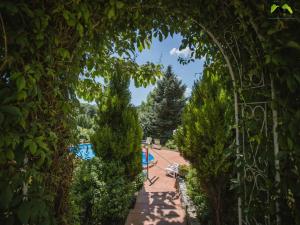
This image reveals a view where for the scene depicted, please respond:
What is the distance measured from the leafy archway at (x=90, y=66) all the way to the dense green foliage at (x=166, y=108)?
57.1 feet

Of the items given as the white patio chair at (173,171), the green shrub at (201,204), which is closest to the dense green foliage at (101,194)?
the green shrub at (201,204)

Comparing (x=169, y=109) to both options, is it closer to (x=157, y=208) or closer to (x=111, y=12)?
(x=157, y=208)

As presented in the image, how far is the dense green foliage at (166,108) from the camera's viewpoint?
19.7 metres

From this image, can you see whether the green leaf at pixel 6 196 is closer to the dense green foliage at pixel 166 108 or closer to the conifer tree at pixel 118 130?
the conifer tree at pixel 118 130

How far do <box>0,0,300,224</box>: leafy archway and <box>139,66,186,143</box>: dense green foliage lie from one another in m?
17.4

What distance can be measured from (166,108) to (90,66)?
17539 mm

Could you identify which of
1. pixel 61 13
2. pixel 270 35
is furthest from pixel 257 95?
pixel 61 13

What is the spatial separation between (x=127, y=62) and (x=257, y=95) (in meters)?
1.74

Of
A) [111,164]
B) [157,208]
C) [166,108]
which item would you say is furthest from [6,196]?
[166,108]

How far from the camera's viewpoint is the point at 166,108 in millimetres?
19703

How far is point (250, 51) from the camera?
189 cm

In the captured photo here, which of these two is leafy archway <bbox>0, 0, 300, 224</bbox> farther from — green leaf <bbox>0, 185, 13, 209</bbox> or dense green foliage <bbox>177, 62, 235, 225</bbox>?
dense green foliage <bbox>177, 62, 235, 225</bbox>

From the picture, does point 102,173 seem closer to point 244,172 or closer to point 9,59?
point 244,172

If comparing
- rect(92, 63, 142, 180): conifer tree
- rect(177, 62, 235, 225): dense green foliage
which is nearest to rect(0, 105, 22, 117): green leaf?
rect(177, 62, 235, 225): dense green foliage
